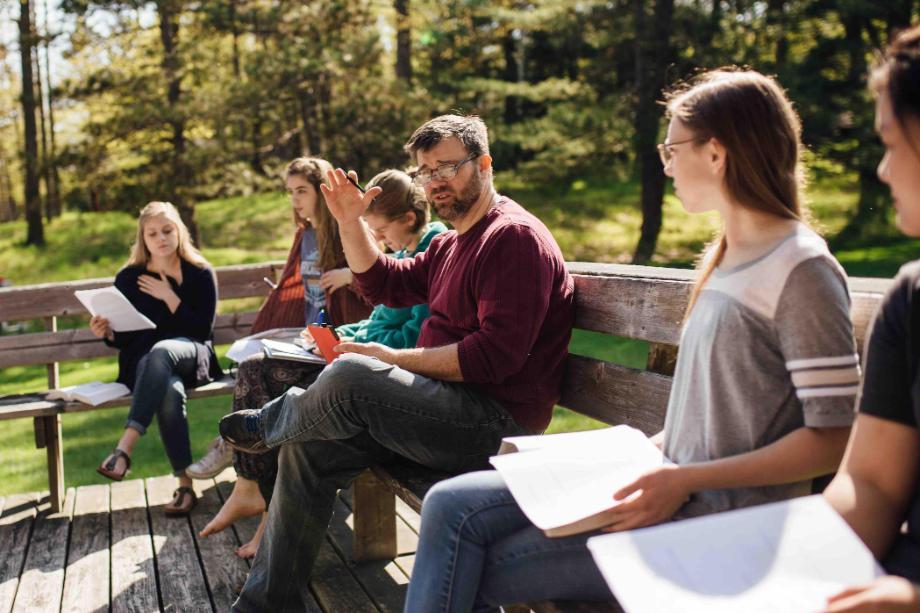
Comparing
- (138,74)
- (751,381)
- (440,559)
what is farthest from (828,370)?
(138,74)

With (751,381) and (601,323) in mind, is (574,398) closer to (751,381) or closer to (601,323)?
(601,323)

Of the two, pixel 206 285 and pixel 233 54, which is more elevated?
pixel 233 54

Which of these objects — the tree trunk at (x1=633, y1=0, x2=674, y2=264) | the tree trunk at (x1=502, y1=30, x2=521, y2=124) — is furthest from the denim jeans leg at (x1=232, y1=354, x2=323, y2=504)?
the tree trunk at (x1=502, y1=30, x2=521, y2=124)

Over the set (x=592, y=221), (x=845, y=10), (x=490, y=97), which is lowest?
(x=592, y=221)

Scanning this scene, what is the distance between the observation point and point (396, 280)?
3.42 meters

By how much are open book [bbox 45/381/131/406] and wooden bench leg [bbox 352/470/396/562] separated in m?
1.47

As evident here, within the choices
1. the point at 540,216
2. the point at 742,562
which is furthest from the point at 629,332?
the point at 540,216

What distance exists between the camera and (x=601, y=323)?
2.88m

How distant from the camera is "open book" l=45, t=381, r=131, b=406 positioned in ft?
14.3

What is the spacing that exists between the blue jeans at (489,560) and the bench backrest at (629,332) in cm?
84

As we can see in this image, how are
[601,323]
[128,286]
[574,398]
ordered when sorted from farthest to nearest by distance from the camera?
1. [128,286]
2. [574,398]
3. [601,323]

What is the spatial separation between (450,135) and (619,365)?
0.89 m

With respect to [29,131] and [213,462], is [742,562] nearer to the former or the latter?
[213,462]

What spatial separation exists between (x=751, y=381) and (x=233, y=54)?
17.3m
